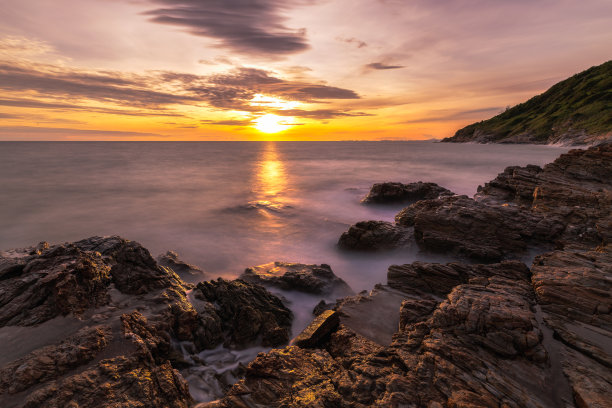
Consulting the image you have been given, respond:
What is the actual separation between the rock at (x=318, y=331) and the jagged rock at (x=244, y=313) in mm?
1250

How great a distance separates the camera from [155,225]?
20125 mm

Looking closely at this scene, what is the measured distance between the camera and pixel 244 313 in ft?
27.6

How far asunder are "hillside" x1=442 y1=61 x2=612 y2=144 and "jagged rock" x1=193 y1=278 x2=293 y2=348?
83.7 metres

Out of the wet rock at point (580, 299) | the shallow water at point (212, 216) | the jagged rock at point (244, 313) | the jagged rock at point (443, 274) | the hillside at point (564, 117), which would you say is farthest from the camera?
the hillside at point (564, 117)

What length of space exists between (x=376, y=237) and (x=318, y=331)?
8.18 meters

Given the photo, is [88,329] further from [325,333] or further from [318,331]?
[325,333]

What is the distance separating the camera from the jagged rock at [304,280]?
36.1 ft

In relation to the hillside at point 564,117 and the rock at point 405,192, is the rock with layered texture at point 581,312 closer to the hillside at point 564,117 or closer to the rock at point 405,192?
the rock at point 405,192

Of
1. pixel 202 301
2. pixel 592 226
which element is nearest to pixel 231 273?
pixel 202 301

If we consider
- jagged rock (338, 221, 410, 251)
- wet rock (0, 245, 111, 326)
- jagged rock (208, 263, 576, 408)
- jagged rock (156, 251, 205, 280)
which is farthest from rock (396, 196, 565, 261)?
wet rock (0, 245, 111, 326)

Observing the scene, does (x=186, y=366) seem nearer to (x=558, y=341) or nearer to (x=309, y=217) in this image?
(x=558, y=341)

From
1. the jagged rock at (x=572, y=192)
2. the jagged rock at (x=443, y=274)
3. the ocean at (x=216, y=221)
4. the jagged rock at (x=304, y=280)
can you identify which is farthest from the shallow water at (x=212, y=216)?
the jagged rock at (x=572, y=192)

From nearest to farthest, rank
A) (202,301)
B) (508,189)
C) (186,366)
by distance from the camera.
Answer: (186,366), (202,301), (508,189)

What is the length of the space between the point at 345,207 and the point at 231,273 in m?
14.6
